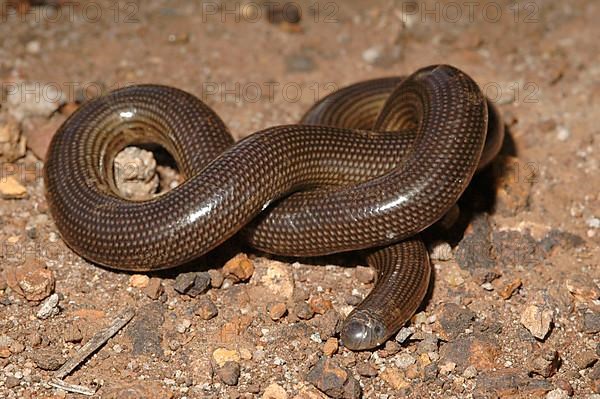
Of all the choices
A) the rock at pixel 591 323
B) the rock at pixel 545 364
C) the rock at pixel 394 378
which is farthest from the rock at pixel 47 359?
the rock at pixel 591 323

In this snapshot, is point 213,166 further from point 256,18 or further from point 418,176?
point 256,18

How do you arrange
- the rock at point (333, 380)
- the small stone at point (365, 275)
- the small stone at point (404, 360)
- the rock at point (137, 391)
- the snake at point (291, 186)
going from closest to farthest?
the rock at point (137, 391) → the rock at point (333, 380) → the small stone at point (404, 360) → the snake at point (291, 186) → the small stone at point (365, 275)

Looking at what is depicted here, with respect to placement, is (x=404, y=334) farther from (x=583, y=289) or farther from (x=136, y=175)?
(x=136, y=175)

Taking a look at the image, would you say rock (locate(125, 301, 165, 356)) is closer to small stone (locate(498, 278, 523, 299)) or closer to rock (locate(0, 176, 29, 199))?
rock (locate(0, 176, 29, 199))

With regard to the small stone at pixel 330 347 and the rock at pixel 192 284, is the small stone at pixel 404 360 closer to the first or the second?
the small stone at pixel 330 347

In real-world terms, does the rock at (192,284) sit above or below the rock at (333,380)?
above

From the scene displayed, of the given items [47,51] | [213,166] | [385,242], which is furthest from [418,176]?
[47,51]
